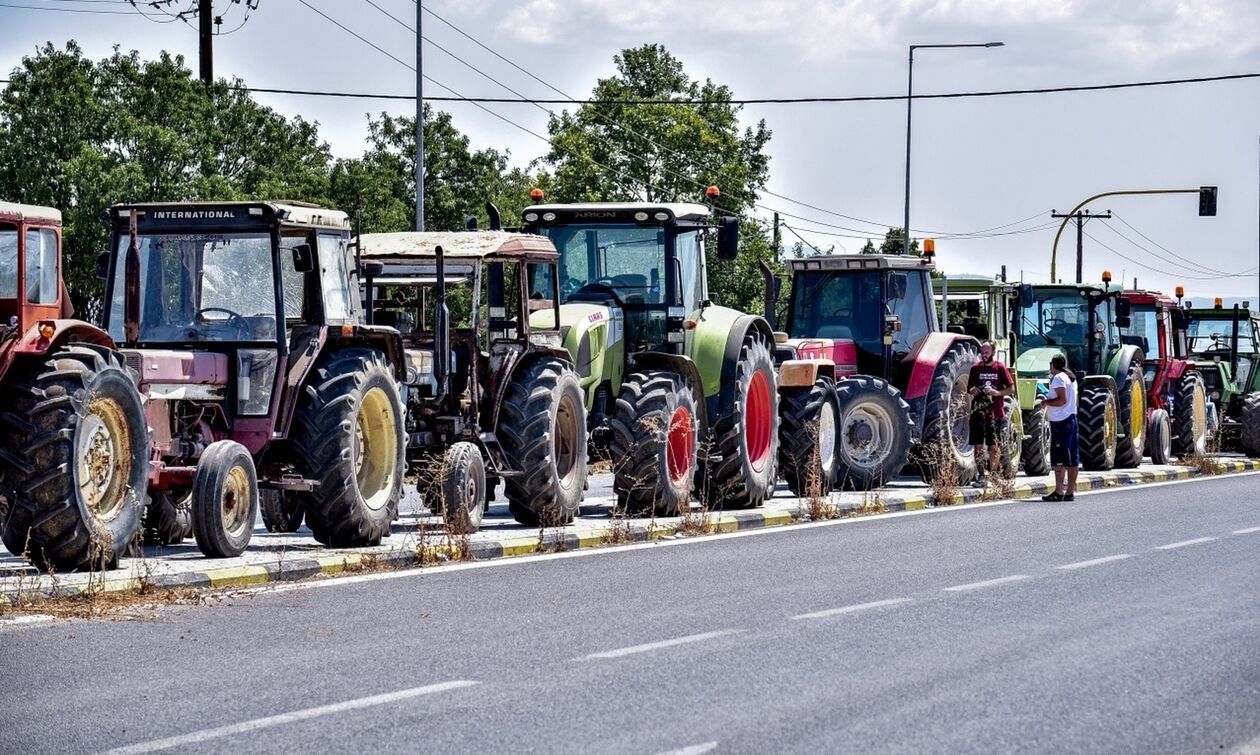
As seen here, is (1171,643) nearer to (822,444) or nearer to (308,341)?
(308,341)

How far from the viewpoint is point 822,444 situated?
23766 mm

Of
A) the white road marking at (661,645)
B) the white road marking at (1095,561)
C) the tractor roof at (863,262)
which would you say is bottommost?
the white road marking at (1095,561)

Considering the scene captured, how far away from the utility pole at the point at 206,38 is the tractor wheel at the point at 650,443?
92.3 feet

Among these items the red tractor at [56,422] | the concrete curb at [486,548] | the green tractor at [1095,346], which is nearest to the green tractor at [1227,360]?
the green tractor at [1095,346]

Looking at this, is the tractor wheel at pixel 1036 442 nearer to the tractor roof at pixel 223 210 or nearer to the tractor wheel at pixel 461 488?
the tractor wheel at pixel 461 488

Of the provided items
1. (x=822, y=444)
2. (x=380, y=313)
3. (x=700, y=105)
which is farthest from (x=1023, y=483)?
(x=700, y=105)

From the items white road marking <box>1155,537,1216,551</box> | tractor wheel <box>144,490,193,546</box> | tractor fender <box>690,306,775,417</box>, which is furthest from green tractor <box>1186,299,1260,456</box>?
tractor wheel <box>144,490,193,546</box>

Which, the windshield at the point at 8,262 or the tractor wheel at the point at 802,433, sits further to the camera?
the tractor wheel at the point at 802,433

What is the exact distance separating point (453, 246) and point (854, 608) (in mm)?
7078

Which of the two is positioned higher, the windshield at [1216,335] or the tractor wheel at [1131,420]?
the windshield at [1216,335]

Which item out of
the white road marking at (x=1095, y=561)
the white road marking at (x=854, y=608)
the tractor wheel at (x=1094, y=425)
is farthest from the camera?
the tractor wheel at (x=1094, y=425)

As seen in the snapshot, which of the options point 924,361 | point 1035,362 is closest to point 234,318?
point 924,361

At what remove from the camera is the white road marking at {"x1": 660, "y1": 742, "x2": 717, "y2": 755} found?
7.85 m

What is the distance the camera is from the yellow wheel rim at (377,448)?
16.5 metres
